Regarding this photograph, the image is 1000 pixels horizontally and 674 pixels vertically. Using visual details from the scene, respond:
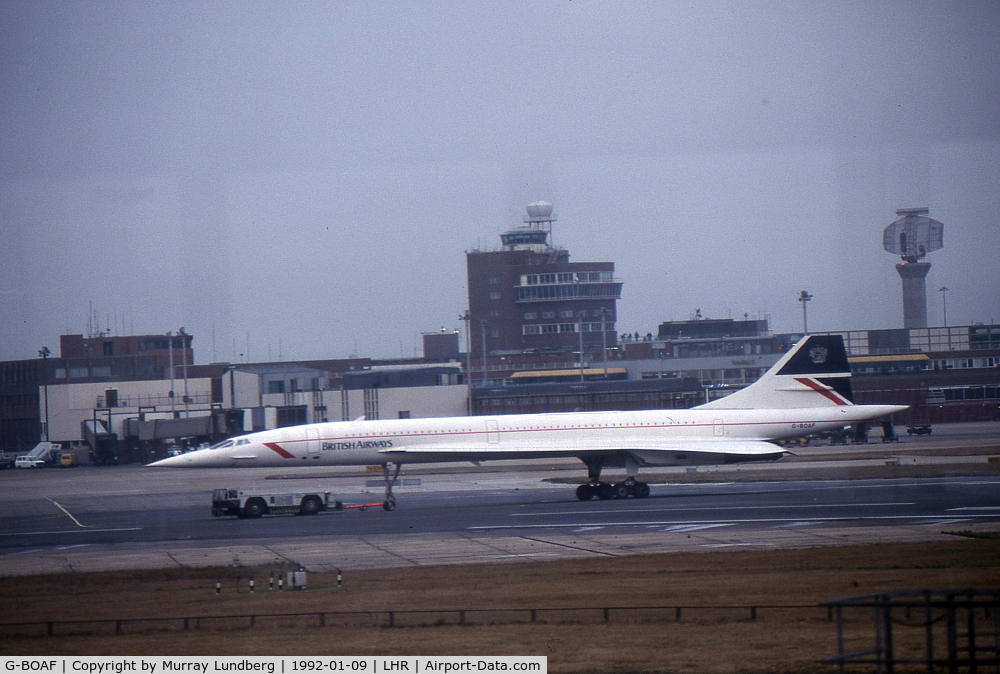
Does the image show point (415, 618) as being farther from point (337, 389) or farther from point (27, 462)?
point (27, 462)

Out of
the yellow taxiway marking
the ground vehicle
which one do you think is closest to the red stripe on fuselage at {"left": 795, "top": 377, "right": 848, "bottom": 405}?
the ground vehicle

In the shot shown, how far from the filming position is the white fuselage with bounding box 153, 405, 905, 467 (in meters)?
38.2

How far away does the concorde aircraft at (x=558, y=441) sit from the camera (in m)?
38.1

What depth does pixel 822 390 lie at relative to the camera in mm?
41062

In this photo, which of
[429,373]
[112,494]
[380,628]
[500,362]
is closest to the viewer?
[380,628]

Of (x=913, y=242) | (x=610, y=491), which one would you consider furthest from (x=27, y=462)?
(x=913, y=242)

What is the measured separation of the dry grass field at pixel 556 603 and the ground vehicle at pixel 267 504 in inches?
475

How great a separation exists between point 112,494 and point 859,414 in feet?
Result: 113

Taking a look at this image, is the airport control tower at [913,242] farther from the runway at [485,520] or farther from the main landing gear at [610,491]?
the main landing gear at [610,491]

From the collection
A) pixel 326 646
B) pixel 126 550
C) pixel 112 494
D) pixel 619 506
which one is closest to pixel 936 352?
pixel 619 506

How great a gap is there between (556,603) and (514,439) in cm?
1985

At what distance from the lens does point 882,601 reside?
12.1 meters

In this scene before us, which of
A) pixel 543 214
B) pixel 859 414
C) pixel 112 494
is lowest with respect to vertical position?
pixel 112 494

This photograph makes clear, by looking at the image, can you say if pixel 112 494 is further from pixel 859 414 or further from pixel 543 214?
pixel 543 214
